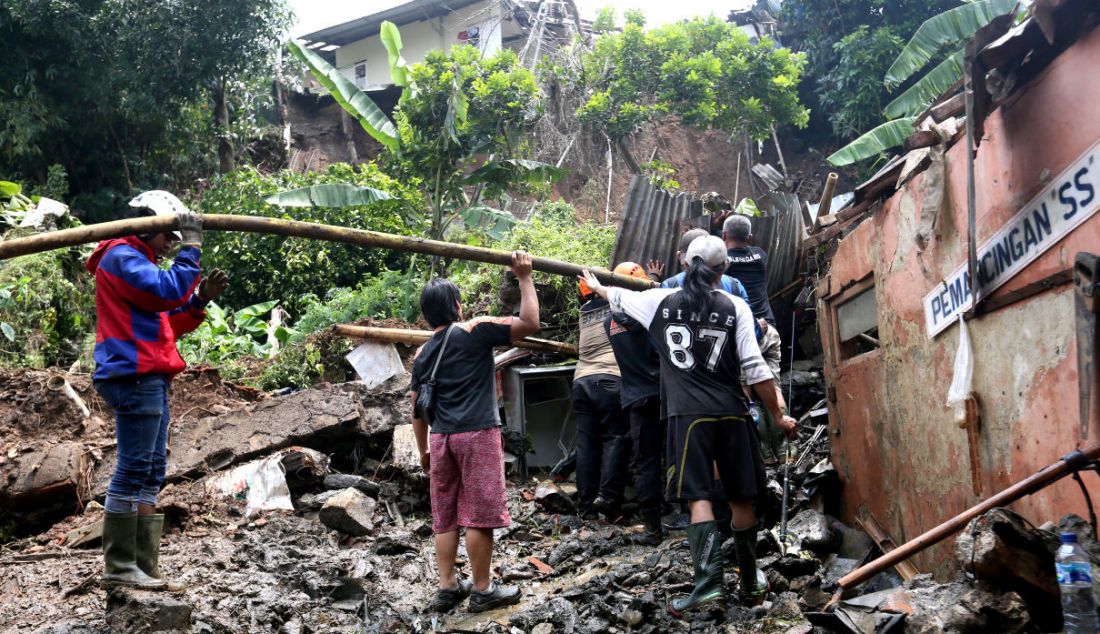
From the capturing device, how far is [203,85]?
1755cm

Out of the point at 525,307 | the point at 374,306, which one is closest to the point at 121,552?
Result: the point at 525,307

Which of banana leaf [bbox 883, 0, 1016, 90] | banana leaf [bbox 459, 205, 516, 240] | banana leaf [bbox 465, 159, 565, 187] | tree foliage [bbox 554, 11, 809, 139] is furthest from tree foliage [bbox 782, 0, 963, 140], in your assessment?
banana leaf [bbox 459, 205, 516, 240]

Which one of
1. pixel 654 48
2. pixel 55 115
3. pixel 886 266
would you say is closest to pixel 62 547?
pixel 886 266

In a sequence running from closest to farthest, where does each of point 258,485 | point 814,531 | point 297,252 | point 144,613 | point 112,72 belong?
point 144,613 < point 814,531 < point 258,485 < point 297,252 < point 112,72

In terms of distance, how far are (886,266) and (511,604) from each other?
10.8ft

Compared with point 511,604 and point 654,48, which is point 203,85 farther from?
point 511,604

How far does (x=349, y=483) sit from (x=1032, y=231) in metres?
5.55

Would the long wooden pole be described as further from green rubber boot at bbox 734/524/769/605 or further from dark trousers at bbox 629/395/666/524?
dark trousers at bbox 629/395/666/524

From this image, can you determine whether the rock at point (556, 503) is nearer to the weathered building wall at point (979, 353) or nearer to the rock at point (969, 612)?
the weathered building wall at point (979, 353)

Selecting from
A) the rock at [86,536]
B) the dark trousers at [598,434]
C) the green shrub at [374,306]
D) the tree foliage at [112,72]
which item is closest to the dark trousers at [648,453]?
the dark trousers at [598,434]

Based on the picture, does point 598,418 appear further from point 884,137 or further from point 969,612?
point 884,137

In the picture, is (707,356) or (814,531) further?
(814,531)

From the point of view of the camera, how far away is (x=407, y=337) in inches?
364

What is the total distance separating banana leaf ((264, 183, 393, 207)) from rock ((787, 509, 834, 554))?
30.9 ft
